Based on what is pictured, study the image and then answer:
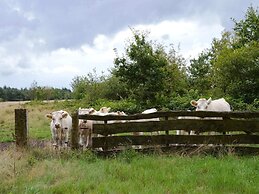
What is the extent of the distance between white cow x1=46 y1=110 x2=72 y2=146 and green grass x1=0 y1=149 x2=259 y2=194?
359 cm

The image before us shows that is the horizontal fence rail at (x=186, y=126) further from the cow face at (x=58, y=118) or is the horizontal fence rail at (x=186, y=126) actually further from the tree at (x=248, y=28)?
the tree at (x=248, y=28)

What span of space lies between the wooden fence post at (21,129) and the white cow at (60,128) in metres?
2.89

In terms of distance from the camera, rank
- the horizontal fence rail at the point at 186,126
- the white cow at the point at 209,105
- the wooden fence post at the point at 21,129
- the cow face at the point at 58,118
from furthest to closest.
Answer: the white cow at the point at 209,105
the cow face at the point at 58,118
the horizontal fence rail at the point at 186,126
the wooden fence post at the point at 21,129

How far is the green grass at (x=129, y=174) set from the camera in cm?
708

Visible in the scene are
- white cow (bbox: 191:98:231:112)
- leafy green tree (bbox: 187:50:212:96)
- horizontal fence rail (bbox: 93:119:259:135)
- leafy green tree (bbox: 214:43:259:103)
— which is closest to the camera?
horizontal fence rail (bbox: 93:119:259:135)

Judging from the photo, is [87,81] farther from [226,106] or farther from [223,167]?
[223,167]

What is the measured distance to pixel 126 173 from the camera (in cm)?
815

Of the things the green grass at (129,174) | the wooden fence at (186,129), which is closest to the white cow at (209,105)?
the wooden fence at (186,129)

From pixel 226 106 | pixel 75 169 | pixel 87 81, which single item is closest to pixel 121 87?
pixel 87 81

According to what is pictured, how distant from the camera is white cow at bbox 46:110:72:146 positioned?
13.6 metres

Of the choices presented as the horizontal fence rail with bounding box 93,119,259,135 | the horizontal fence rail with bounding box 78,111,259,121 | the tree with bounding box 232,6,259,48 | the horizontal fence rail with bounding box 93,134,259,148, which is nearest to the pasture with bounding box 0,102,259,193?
the horizontal fence rail with bounding box 93,134,259,148

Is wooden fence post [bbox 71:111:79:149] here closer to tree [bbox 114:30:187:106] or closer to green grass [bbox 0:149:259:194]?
green grass [bbox 0:149:259:194]

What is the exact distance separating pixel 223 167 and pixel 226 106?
8822 mm

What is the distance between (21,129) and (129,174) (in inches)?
150
